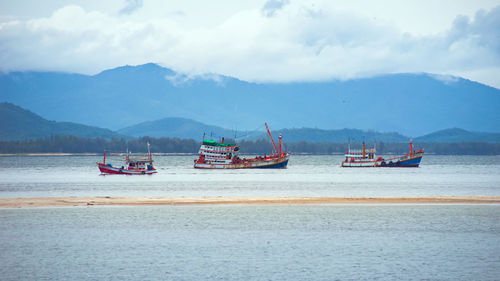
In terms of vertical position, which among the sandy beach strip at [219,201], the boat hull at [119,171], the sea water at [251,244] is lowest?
the sea water at [251,244]

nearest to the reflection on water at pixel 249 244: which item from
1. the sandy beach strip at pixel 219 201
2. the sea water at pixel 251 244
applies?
the sea water at pixel 251 244

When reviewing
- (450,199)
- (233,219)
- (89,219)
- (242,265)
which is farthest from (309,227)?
(450,199)

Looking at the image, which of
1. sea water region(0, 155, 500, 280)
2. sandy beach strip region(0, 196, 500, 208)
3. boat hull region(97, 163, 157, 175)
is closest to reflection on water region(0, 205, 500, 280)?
sea water region(0, 155, 500, 280)

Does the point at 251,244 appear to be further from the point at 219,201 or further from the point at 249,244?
the point at 219,201

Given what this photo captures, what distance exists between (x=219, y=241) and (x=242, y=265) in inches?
334

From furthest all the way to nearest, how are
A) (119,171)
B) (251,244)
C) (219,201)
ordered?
(119,171) < (219,201) < (251,244)

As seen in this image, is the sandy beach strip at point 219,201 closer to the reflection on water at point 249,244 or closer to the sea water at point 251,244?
the sea water at point 251,244

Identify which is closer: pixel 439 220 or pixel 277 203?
pixel 439 220

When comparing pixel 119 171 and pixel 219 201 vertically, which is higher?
pixel 119 171

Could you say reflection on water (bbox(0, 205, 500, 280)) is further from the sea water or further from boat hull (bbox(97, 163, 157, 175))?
boat hull (bbox(97, 163, 157, 175))

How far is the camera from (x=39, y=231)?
160ft

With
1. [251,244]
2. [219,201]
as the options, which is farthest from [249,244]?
[219,201]

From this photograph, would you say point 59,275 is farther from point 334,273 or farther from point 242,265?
point 334,273

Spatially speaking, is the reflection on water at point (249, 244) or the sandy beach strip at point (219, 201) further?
the sandy beach strip at point (219, 201)
